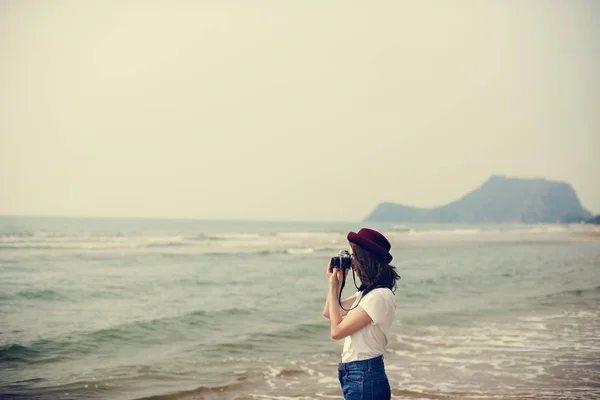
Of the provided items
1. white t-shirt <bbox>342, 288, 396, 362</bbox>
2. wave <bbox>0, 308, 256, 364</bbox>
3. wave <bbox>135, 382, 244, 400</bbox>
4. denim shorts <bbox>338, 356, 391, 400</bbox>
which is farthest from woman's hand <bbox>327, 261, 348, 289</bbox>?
wave <bbox>0, 308, 256, 364</bbox>

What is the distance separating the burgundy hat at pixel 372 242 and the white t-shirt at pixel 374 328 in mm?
183

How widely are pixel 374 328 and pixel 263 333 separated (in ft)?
24.8

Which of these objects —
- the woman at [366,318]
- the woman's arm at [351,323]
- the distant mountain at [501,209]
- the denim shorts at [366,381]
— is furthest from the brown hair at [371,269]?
the distant mountain at [501,209]

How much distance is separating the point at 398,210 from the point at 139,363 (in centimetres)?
4775

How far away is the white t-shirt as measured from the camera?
312 centimetres

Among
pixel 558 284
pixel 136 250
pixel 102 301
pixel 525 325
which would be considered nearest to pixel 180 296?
pixel 102 301

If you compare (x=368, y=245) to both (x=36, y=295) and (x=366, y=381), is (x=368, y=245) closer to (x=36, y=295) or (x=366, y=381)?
(x=366, y=381)

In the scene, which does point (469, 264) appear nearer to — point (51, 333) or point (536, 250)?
point (536, 250)

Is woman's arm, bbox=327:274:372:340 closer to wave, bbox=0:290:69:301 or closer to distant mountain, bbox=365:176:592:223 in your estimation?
wave, bbox=0:290:69:301

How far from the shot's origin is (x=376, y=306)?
3113 mm

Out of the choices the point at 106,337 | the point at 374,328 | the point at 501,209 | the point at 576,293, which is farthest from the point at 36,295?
the point at 501,209

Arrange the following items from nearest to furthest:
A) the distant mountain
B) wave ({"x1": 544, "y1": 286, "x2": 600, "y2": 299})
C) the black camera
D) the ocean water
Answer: the black camera
the ocean water
wave ({"x1": 544, "y1": 286, "x2": 600, "y2": 299})
the distant mountain

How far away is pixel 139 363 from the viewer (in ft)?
27.8

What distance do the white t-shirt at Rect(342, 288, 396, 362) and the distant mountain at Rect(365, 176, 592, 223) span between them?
4578 centimetres
